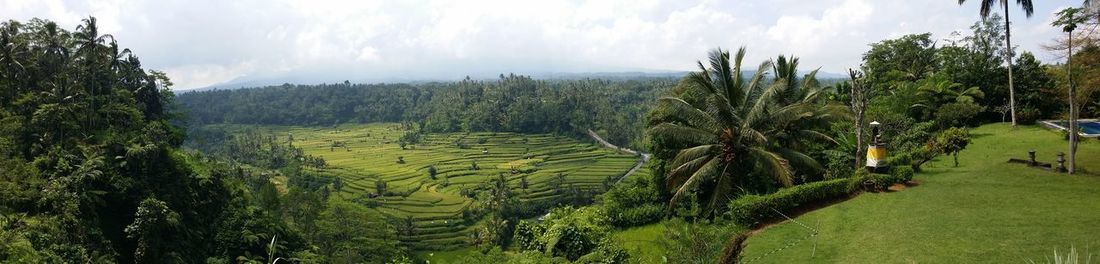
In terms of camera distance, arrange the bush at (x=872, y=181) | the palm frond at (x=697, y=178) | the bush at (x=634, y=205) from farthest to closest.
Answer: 1. the bush at (x=634, y=205)
2. the palm frond at (x=697, y=178)
3. the bush at (x=872, y=181)

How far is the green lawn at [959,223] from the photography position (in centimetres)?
749

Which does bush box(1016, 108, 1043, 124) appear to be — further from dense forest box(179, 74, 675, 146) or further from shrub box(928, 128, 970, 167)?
dense forest box(179, 74, 675, 146)

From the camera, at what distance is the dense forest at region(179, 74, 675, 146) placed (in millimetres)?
82625

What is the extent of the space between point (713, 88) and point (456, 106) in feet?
272

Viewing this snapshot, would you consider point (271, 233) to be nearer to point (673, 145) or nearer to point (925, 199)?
point (673, 145)

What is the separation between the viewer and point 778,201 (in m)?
10.3

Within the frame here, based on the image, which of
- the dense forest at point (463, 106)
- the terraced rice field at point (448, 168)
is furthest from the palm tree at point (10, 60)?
the dense forest at point (463, 106)

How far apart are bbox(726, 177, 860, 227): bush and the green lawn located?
0.36 meters

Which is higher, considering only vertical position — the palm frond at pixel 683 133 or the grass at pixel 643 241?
the palm frond at pixel 683 133

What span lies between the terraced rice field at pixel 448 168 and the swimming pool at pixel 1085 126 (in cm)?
3300

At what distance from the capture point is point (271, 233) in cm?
2814

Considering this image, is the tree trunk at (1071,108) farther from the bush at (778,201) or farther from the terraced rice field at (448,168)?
the terraced rice field at (448,168)

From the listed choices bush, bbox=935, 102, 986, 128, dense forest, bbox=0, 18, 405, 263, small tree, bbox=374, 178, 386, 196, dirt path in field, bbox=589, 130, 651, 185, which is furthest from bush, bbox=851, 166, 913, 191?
dirt path in field, bbox=589, 130, 651, 185

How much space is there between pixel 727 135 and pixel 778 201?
227 cm
